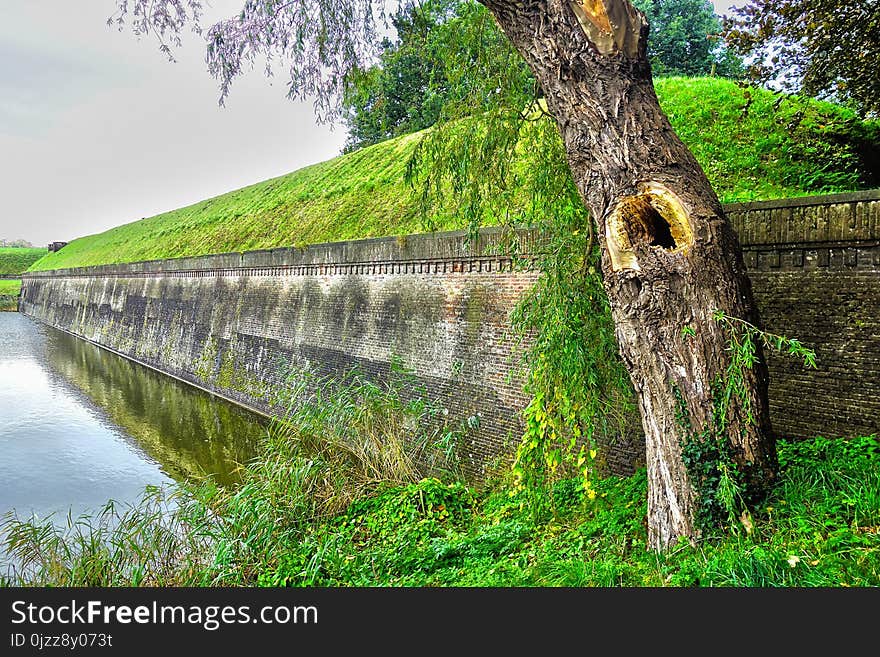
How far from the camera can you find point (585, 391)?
4719 mm

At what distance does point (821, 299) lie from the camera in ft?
14.9

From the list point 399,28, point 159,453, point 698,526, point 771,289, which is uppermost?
point 399,28

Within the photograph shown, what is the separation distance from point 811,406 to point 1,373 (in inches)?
816

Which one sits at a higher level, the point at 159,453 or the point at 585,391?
the point at 585,391

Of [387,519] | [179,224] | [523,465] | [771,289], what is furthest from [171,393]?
[179,224]

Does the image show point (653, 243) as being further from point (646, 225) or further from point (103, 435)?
point (103, 435)

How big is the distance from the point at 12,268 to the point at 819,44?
7276cm

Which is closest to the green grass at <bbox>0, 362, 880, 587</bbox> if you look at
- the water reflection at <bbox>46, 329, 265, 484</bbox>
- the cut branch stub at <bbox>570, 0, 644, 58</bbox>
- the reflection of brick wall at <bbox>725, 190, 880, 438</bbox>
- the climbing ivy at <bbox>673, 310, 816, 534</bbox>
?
the climbing ivy at <bbox>673, 310, 816, 534</bbox>

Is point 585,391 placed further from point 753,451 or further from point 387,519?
point 387,519

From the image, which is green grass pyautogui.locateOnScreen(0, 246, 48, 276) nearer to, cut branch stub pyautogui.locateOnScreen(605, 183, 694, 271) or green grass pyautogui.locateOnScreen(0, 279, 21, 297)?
green grass pyautogui.locateOnScreen(0, 279, 21, 297)

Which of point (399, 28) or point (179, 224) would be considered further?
point (179, 224)

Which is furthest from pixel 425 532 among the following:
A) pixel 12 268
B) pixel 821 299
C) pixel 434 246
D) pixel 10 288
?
pixel 12 268

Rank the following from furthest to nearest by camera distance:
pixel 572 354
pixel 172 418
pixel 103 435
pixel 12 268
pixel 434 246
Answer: pixel 12 268 < pixel 172 418 < pixel 103 435 < pixel 434 246 < pixel 572 354

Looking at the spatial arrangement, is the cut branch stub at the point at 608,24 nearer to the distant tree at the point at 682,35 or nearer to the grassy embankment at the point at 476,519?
the grassy embankment at the point at 476,519
